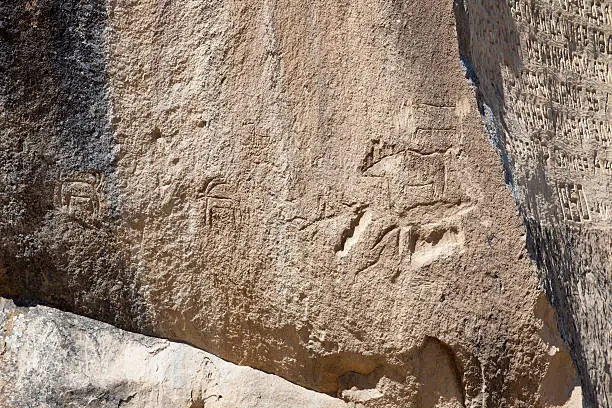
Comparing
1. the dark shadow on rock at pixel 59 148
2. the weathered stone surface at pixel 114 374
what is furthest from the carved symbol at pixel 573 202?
the dark shadow on rock at pixel 59 148

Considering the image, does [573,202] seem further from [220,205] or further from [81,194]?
[81,194]

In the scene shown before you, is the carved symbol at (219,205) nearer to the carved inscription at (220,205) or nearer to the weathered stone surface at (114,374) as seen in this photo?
the carved inscription at (220,205)

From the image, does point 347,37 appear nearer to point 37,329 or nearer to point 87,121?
point 87,121

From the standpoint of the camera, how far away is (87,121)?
1544 millimetres

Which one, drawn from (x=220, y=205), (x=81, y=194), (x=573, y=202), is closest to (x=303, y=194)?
(x=220, y=205)

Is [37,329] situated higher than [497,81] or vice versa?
[497,81]

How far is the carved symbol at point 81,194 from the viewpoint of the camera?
1550 millimetres

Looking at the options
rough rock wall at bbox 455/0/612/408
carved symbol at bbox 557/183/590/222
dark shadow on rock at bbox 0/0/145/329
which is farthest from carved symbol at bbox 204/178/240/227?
carved symbol at bbox 557/183/590/222

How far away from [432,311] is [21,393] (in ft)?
2.27

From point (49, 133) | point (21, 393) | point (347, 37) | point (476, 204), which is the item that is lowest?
point (21, 393)

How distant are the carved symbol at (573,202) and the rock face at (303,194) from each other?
0.07 ft

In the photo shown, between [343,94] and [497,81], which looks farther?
[497,81]

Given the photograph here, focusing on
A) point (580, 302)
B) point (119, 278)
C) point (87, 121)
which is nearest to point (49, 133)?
point (87, 121)

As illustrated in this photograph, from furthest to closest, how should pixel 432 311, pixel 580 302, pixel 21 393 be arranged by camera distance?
pixel 580 302 < pixel 21 393 < pixel 432 311
